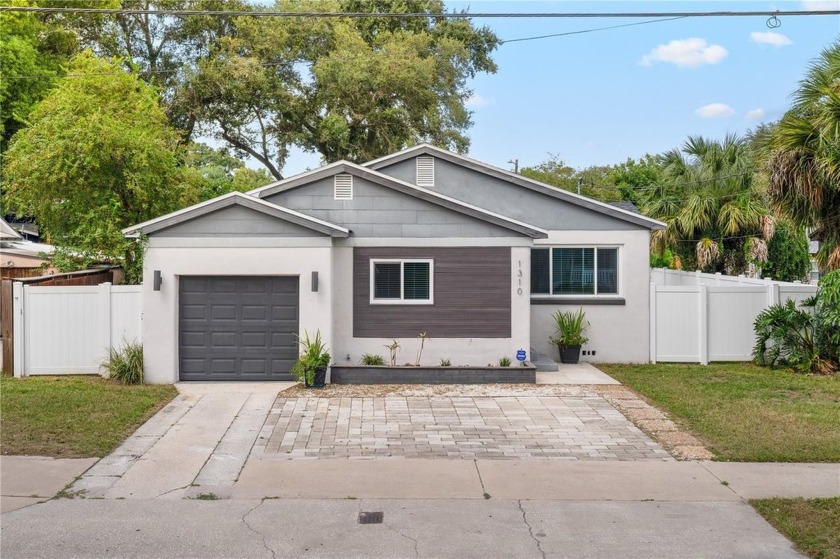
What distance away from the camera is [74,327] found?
48.4 feet

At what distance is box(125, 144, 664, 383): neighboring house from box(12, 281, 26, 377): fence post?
8.07 ft

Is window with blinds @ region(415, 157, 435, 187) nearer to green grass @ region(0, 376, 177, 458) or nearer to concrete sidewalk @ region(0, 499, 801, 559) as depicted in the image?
green grass @ region(0, 376, 177, 458)

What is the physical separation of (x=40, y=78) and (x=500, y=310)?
26328 mm

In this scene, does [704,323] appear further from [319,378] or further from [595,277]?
[319,378]

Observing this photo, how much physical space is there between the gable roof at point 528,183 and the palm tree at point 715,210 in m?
7.03

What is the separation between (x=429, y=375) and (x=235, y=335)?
3642mm

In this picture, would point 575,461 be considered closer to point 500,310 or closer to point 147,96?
point 500,310

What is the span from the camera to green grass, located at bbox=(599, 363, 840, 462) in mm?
9484

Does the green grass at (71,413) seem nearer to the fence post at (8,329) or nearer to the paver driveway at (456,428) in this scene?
the fence post at (8,329)

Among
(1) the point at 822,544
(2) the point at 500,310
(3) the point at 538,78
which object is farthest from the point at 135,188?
(1) the point at 822,544

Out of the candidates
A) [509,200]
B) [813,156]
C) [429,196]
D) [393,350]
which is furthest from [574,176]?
[393,350]

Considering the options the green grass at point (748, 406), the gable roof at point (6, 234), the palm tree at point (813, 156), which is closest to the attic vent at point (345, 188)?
the green grass at point (748, 406)

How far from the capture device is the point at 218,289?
14.4m

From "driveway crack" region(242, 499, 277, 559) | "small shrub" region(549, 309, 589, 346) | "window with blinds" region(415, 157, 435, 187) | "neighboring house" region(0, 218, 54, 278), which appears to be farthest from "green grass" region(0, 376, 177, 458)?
"neighboring house" region(0, 218, 54, 278)
